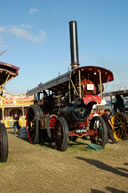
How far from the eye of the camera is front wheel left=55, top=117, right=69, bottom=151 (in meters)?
5.79

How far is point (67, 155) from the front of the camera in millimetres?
5469

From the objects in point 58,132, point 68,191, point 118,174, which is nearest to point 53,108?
point 58,132

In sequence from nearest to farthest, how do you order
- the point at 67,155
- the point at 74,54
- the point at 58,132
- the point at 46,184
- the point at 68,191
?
1. the point at 68,191
2. the point at 46,184
3. the point at 67,155
4. the point at 58,132
5. the point at 74,54

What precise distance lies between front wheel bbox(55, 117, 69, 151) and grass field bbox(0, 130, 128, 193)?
27cm

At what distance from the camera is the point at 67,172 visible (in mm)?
4000

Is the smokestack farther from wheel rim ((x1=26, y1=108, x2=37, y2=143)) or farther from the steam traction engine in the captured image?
wheel rim ((x1=26, y1=108, x2=37, y2=143))

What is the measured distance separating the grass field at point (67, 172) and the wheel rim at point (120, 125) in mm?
1846

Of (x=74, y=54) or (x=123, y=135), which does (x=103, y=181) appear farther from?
(x=74, y=54)

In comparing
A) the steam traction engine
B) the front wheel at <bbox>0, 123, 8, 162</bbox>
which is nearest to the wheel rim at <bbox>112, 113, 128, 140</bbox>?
the steam traction engine

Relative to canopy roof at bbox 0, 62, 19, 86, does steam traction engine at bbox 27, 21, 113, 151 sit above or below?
below

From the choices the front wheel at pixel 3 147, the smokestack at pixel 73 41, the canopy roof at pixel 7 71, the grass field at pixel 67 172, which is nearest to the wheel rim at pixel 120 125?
the grass field at pixel 67 172

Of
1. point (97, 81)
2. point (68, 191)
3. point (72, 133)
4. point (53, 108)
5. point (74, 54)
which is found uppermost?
point (74, 54)

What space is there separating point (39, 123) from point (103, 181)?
14.4 feet

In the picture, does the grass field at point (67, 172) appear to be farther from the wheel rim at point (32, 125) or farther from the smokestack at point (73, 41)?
the smokestack at point (73, 41)
